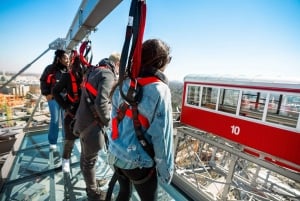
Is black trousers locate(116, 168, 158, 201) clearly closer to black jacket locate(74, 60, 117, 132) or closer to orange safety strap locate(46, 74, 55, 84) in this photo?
black jacket locate(74, 60, 117, 132)

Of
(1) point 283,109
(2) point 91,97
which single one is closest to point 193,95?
(1) point 283,109

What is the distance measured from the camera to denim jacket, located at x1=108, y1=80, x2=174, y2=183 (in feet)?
3.18

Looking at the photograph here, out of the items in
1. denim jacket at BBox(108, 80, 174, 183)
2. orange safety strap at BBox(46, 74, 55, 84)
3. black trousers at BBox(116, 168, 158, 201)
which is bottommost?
black trousers at BBox(116, 168, 158, 201)

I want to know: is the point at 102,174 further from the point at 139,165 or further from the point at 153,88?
the point at 153,88

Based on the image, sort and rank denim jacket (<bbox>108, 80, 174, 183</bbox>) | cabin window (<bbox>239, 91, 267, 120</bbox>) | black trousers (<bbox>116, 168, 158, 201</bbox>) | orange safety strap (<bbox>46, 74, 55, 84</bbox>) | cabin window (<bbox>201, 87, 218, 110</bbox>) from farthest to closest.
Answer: cabin window (<bbox>201, 87, 218, 110</bbox>), cabin window (<bbox>239, 91, 267, 120</bbox>), orange safety strap (<bbox>46, 74, 55, 84</bbox>), black trousers (<bbox>116, 168, 158, 201</bbox>), denim jacket (<bbox>108, 80, 174, 183</bbox>)

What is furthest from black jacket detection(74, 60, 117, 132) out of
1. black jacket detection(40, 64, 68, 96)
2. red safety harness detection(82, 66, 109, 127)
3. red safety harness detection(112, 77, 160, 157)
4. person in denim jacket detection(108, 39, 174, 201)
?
black jacket detection(40, 64, 68, 96)

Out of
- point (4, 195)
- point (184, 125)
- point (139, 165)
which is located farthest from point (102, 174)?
point (184, 125)

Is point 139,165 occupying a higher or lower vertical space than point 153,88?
lower

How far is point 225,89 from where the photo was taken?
602 centimetres

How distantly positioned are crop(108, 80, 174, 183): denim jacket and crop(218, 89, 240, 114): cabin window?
5.44m

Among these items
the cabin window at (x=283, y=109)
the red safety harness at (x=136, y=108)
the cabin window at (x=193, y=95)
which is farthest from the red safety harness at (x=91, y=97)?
the cabin window at (x=193, y=95)

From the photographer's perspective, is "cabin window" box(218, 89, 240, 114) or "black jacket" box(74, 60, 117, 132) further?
"cabin window" box(218, 89, 240, 114)

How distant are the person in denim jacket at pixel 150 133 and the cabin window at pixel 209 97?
5746mm

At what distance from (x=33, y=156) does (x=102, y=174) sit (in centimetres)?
138
